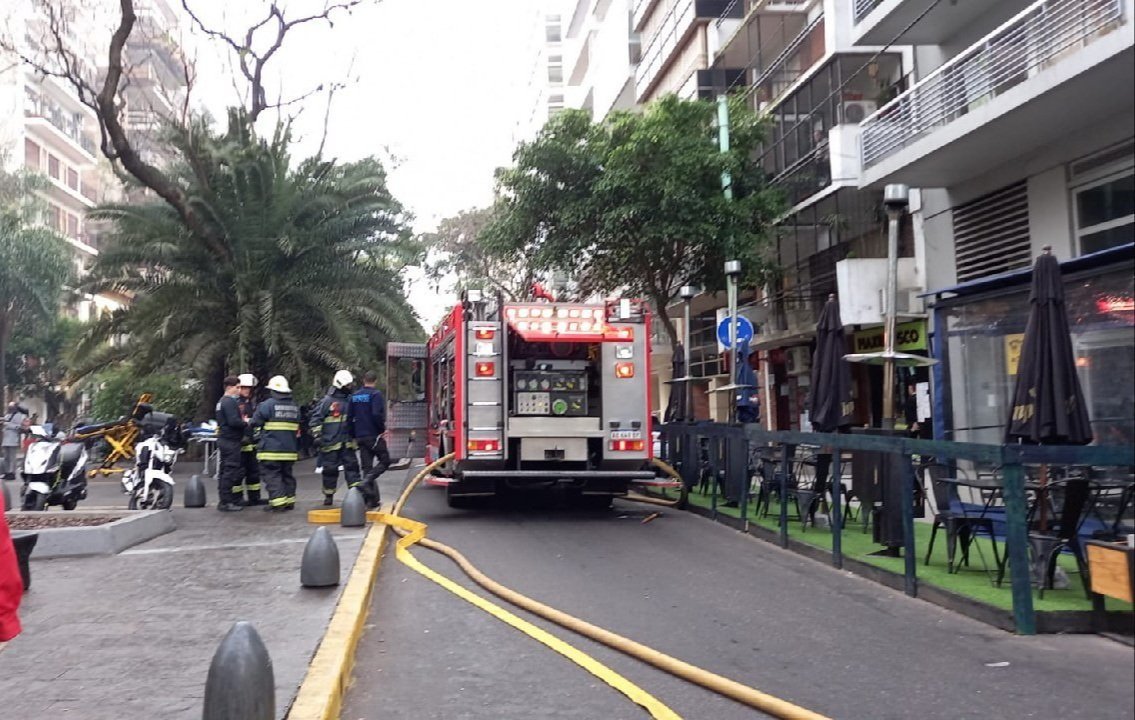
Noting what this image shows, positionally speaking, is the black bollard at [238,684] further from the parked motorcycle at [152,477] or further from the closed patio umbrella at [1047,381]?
the parked motorcycle at [152,477]

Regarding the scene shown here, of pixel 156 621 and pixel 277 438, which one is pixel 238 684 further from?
pixel 277 438

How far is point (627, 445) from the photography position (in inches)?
480

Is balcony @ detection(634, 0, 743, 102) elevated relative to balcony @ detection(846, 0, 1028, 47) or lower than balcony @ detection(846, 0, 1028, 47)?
elevated

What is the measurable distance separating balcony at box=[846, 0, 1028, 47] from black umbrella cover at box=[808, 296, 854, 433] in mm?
6635

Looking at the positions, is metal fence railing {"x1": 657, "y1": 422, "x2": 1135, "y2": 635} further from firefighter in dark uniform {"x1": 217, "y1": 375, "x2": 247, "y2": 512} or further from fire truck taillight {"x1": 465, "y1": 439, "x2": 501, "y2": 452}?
firefighter in dark uniform {"x1": 217, "y1": 375, "x2": 247, "y2": 512}

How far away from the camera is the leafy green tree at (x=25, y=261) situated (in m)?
34.3

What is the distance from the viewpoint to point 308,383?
20.8 meters

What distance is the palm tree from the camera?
800 inches

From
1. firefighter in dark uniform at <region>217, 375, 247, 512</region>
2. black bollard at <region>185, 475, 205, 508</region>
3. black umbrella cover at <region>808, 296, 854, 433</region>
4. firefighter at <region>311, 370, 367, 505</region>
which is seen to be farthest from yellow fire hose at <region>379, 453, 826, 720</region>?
black bollard at <region>185, 475, 205, 508</region>

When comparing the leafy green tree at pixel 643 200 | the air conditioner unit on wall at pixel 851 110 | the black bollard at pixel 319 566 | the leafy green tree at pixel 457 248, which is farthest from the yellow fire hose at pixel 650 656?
the leafy green tree at pixel 457 248

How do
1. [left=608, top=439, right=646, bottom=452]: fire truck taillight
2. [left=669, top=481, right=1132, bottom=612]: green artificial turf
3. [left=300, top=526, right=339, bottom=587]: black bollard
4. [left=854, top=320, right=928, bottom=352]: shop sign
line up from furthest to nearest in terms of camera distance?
[left=608, top=439, right=646, bottom=452]: fire truck taillight
[left=854, top=320, right=928, bottom=352]: shop sign
[left=300, top=526, right=339, bottom=587]: black bollard
[left=669, top=481, right=1132, bottom=612]: green artificial turf

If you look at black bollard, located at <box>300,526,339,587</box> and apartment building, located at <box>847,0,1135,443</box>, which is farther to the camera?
black bollard, located at <box>300,526,339,587</box>

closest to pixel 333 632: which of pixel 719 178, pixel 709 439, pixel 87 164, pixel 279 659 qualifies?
Result: pixel 279 659

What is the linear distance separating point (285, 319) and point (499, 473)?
1050 centimetres
